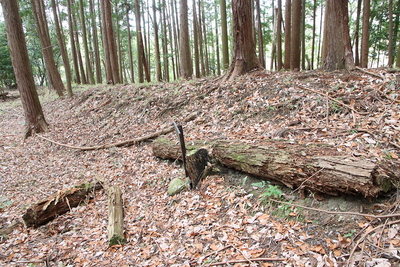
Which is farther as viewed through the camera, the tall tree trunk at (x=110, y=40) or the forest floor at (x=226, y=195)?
the tall tree trunk at (x=110, y=40)

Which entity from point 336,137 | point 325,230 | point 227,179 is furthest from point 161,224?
point 336,137

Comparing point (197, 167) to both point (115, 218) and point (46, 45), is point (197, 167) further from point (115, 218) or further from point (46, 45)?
point (46, 45)

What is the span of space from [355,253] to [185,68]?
34.7 ft

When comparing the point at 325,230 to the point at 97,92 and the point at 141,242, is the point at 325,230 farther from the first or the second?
the point at 97,92

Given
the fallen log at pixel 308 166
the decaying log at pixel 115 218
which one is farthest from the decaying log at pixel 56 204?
the fallen log at pixel 308 166

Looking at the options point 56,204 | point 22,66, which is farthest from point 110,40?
point 56,204

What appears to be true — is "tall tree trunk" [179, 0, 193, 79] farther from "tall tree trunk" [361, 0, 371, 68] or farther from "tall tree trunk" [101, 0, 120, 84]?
"tall tree trunk" [361, 0, 371, 68]

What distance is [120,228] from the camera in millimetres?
3689

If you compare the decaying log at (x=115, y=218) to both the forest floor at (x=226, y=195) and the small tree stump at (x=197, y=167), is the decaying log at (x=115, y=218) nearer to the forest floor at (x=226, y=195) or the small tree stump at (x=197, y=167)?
the forest floor at (x=226, y=195)

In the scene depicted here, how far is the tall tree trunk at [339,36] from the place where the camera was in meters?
5.99

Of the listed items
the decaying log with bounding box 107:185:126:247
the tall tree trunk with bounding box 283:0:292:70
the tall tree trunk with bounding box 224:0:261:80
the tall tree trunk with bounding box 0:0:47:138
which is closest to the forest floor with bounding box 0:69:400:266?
the decaying log with bounding box 107:185:126:247

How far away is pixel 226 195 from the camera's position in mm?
3846

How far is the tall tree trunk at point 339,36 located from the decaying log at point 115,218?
650 centimetres

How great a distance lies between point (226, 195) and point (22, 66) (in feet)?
31.8
